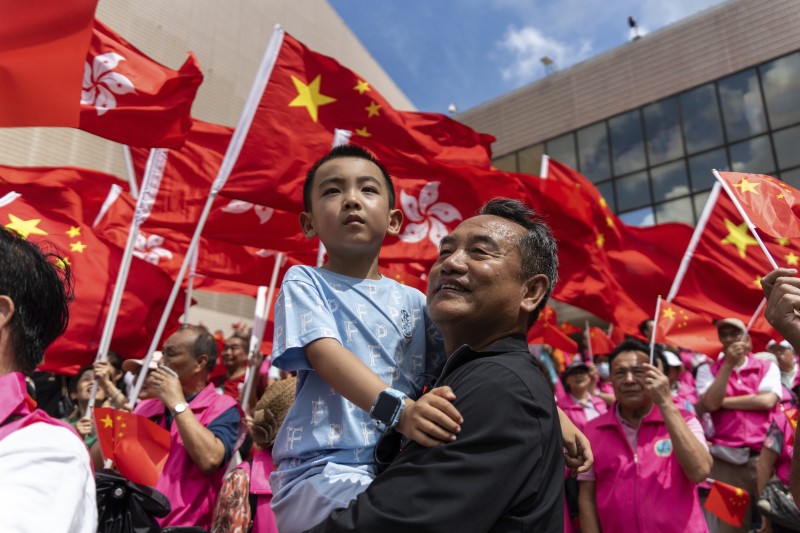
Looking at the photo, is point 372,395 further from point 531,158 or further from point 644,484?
point 531,158

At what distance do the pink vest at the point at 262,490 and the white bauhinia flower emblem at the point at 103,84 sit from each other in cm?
303

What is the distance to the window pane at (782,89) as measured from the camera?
19094mm

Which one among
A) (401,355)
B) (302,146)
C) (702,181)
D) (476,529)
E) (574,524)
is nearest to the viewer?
(476,529)

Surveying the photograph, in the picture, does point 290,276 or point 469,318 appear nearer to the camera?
point 469,318

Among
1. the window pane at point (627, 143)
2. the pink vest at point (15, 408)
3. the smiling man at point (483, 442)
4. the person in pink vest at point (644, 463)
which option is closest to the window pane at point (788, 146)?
the window pane at point (627, 143)

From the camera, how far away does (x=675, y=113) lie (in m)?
21.8

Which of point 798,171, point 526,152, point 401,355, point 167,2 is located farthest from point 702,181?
point 401,355

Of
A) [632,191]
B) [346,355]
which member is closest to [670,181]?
[632,191]

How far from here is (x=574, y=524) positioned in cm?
459

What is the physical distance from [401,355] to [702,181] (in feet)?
69.9

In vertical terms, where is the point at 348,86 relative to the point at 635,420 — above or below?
above

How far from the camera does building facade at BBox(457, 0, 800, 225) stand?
19453 millimetres

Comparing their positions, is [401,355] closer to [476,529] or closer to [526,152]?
[476,529]

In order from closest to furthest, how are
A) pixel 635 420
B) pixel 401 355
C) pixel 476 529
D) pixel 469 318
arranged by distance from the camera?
1. pixel 476 529
2. pixel 469 318
3. pixel 401 355
4. pixel 635 420
